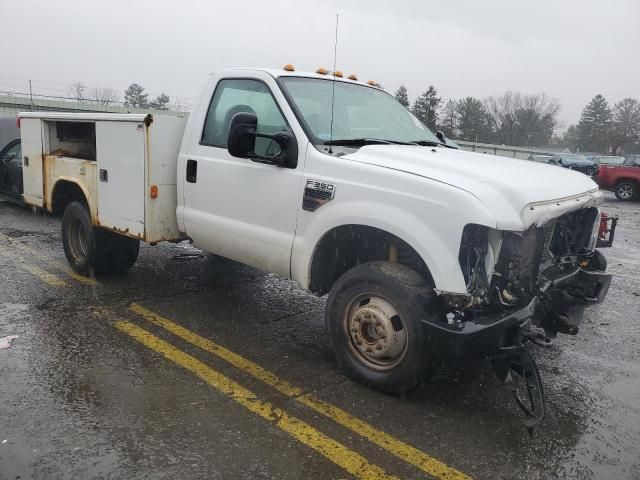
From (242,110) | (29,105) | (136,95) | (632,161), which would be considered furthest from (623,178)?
(136,95)

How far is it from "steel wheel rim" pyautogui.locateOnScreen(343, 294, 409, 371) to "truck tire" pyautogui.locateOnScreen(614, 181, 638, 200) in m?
18.9

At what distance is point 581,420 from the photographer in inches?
128

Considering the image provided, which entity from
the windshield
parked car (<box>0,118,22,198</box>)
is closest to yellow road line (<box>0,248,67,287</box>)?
parked car (<box>0,118,22,198</box>)

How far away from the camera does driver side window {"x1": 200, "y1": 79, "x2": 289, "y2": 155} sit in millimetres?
4027

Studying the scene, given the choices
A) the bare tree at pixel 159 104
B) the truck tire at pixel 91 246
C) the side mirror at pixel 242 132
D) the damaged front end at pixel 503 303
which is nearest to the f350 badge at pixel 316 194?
the side mirror at pixel 242 132

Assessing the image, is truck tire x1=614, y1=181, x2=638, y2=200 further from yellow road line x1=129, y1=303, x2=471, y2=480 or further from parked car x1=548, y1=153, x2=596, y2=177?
yellow road line x1=129, y1=303, x2=471, y2=480

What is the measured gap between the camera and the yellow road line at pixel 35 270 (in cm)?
552

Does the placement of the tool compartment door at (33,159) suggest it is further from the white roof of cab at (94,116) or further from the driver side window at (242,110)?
the driver side window at (242,110)

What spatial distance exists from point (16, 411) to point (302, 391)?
1.66 m

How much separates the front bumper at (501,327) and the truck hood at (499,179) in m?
0.51

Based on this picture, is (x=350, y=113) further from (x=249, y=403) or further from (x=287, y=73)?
(x=249, y=403)

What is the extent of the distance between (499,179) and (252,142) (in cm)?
166

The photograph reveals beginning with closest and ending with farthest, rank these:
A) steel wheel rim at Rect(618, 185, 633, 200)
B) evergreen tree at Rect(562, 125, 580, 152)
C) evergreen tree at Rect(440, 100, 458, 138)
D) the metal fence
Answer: evergreen tree at Rect(440, 100, 458, 138) < steel wheel rim at Rect(618, 185, 633, 200) < the metal fence < evergreen tree at Rect(562, 125, 580, 152)

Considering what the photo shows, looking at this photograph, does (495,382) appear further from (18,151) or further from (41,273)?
(18,151)
